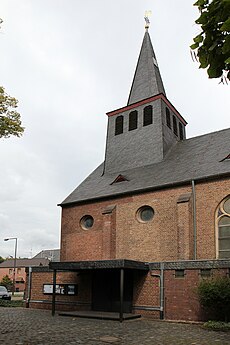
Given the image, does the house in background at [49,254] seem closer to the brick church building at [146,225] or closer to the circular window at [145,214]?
the brick church building at [146,225]

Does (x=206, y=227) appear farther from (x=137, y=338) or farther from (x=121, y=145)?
(x=121, y=145)

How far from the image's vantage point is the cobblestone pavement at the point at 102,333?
428 inches

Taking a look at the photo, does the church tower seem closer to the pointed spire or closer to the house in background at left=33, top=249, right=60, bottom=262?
the pointed spire

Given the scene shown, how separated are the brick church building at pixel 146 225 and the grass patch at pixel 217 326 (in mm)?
1230

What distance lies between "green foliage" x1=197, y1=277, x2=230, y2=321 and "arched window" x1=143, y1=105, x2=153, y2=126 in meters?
15.2

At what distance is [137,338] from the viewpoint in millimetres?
11594

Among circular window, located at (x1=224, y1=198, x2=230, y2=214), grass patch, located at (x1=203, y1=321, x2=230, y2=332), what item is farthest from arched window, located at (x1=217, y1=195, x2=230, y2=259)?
grass patch, located at (x1=203, y1=321, x2=230, y2=332)

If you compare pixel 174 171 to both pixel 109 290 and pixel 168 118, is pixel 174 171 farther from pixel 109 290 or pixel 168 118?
pixel 109 290

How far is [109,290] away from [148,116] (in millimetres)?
13746

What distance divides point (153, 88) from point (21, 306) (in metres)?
18.8

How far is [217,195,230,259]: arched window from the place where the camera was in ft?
60.1

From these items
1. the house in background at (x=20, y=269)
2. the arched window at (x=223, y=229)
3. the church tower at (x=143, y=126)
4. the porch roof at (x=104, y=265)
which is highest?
the church tower at (x=143, y=126)

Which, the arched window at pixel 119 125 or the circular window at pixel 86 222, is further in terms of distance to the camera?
the arched window at pixel 119 125

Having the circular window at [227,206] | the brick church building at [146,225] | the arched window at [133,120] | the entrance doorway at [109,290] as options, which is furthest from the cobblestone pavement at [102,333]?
the arched window at [133,120]
